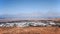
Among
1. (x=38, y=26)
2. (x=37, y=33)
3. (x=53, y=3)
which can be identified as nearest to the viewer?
(x=37, y=33)

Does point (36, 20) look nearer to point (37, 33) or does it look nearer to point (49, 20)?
point (49, 20)

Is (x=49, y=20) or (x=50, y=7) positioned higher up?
(x=50, y=7)

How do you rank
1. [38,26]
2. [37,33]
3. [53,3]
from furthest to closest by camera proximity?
[53,3] < [38,26] < [37,33]

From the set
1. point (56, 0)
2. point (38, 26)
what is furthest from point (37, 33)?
point (56, 0)

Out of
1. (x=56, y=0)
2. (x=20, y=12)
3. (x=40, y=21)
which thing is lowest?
(x=40, y=21)

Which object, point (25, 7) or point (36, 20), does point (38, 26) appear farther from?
point (25, 7)

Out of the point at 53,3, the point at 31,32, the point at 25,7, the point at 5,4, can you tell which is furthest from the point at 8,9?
the point at 53,3

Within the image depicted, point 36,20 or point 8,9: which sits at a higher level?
point 8,9

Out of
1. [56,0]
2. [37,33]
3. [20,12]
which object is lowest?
[37,33]

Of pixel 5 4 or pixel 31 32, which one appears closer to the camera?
pixel 31 32
